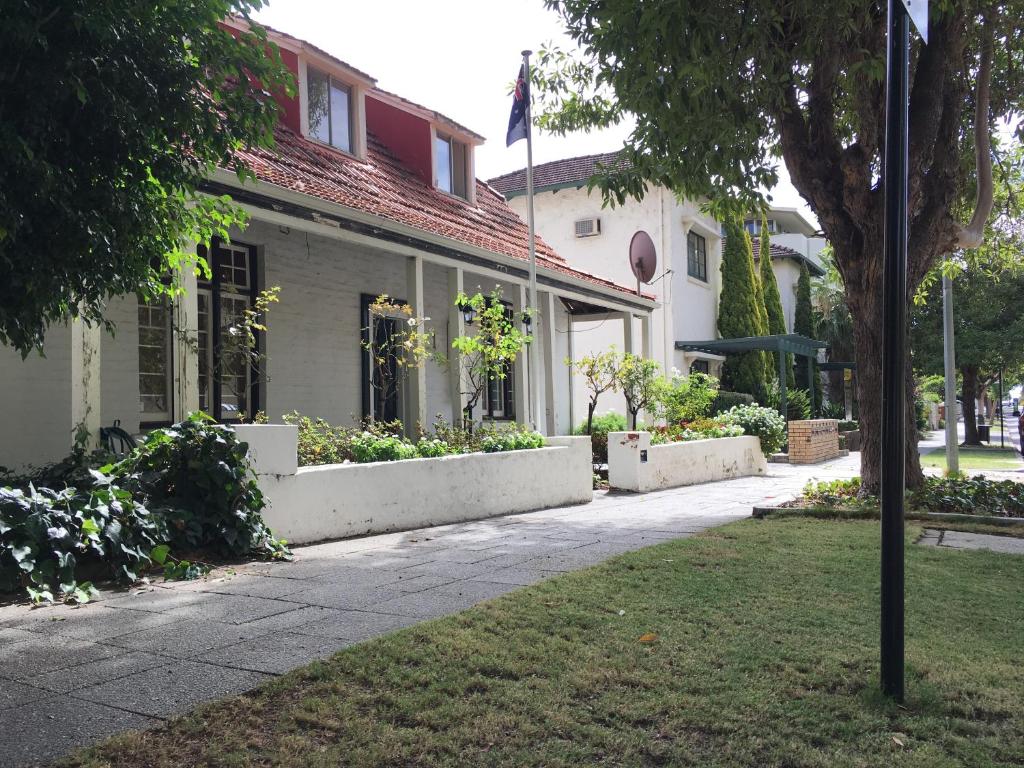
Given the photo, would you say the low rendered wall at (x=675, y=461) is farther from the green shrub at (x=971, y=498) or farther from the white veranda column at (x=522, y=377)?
the green shrub at (x=971, y=498)

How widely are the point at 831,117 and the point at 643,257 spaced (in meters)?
10.7

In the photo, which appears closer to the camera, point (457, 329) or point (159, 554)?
point (159, 554)

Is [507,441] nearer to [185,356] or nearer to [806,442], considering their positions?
[185,356]

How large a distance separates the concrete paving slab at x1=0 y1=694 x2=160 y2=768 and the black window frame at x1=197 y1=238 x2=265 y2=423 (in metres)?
6.81

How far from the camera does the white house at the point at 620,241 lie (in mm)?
22500

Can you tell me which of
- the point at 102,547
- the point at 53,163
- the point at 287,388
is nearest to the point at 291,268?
the point at 287,388

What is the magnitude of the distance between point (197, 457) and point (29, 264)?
11.2 feet

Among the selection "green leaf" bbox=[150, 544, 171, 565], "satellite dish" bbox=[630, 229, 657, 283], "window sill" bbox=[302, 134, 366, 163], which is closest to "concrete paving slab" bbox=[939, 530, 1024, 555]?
"green leaf" bbox=[150, 544, 171, 565]

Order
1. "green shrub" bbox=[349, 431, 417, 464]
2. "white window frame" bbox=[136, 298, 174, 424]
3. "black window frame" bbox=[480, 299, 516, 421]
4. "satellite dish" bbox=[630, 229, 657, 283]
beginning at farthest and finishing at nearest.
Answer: "satellite dish" bbox=[630, 229, 657, 283]
"black window frame" bbox=[480, 299, 516, 421]
"white window frame" bbox=[136, 298, 174, 424]
"green shrub" bbox=[349, 431, 417, 464]

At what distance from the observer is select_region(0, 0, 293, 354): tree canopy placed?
356cm

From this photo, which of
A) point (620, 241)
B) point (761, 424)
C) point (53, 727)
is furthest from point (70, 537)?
point (620, 241)

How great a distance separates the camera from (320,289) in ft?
41.6

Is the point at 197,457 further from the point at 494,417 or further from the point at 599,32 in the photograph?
the point at 494,417

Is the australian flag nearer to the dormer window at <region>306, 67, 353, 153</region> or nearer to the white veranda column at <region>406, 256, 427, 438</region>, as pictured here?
the dormer window at <region>306, 67, 353, 153</region>
